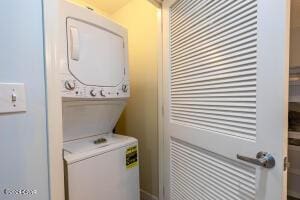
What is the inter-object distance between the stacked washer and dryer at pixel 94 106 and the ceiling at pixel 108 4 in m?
1.00

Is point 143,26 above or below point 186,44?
above

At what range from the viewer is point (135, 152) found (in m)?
1.55

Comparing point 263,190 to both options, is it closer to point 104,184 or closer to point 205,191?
point 205,191

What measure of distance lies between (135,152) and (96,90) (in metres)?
0.62

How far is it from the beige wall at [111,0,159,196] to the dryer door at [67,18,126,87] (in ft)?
1.66

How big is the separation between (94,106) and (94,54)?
385 millimetres

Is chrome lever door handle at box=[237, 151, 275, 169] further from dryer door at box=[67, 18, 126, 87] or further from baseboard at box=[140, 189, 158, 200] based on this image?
baseboard at box=[140, 189, 158, 200]

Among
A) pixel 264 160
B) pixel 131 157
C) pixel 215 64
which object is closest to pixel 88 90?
pixel 131 157

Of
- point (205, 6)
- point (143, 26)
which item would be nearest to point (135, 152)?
point (205, 6)

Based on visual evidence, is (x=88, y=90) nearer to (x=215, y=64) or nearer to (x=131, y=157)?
(x=131, y=157)

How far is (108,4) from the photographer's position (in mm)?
2346

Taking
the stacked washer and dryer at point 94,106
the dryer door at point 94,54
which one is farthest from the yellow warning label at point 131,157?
the dryer door at point 94,54

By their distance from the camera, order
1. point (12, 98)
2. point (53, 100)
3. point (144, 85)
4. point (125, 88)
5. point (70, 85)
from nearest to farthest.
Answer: point (12, 98) → point (53, 100) → point (70, 85) → point (125, 88) → point (144, 85)

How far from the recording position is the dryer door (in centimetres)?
118
